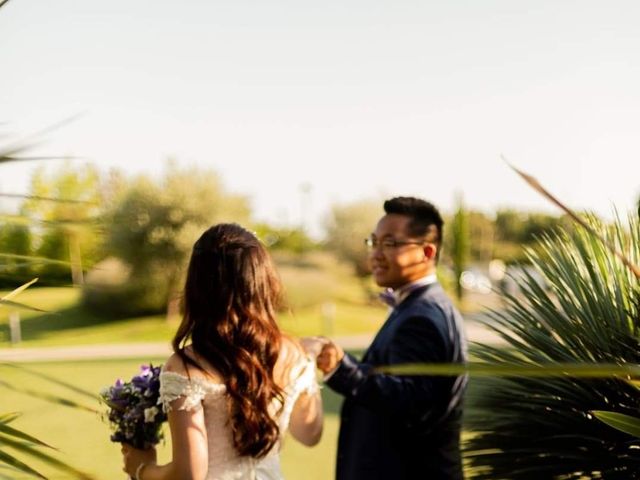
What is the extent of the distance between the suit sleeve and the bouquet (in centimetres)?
62

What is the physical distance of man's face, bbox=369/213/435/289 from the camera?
125 inches

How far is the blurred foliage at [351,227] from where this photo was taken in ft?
118

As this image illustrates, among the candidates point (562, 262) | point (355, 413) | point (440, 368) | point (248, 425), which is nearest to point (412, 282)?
point (355, 413)

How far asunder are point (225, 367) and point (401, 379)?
896 millimetres

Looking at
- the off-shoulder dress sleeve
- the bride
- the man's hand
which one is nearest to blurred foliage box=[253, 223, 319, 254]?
the man's hand

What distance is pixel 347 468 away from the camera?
2.97 m

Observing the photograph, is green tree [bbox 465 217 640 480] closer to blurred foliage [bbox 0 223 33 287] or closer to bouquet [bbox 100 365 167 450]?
bouquet [bbox 100 365 167 450]

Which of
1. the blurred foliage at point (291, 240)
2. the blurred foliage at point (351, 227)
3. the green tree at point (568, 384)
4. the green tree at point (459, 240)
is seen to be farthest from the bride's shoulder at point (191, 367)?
the blurred foliage at point (291, 240)

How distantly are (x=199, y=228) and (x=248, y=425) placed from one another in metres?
22.8

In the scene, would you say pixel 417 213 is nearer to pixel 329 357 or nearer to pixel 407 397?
pixel 407 397

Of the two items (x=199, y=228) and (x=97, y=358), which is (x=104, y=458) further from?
(x=199, y=228)

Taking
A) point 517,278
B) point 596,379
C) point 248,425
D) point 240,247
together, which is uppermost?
point 240,247

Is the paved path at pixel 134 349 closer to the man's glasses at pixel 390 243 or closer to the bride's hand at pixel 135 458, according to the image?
the man's glasses at pixel 390 243

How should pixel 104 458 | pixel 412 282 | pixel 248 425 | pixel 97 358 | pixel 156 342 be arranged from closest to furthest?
pixel 248 425 → pixel 412 282 → pixel 104 458 → pixel 97 358 → pixel 156 342
